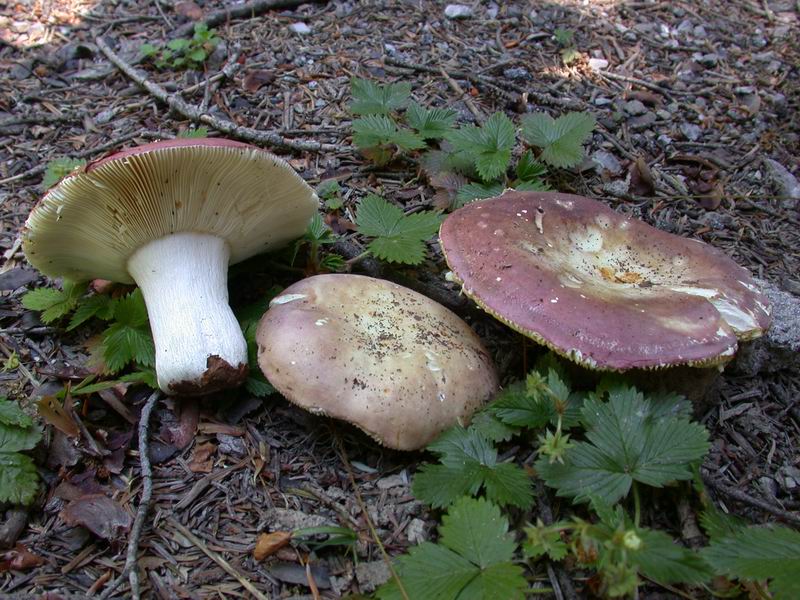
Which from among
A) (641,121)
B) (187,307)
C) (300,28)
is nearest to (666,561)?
(187,307)

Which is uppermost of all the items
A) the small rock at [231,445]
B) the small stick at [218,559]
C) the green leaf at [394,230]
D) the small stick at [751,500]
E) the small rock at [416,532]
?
the green leaf at [394,230]

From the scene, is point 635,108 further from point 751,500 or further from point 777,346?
point 751,500

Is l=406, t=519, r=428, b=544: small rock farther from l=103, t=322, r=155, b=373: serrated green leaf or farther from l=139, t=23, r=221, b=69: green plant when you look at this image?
l=139, t=23, r=221, b=69: green plant

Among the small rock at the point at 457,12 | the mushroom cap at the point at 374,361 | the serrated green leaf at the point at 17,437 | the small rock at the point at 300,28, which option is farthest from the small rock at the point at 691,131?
the serrated green leaf at the point at 17,437

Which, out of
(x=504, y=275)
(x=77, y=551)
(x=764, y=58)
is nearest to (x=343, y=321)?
(x=504, y=275)

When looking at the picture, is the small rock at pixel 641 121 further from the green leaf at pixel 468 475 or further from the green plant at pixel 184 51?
the green plant at pixel 184 51

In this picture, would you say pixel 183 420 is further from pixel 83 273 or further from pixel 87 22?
pixel 87 22

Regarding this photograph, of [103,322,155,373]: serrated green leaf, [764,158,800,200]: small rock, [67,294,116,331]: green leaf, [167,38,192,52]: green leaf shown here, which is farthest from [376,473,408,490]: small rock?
[167,38,192,52]: green leaf
